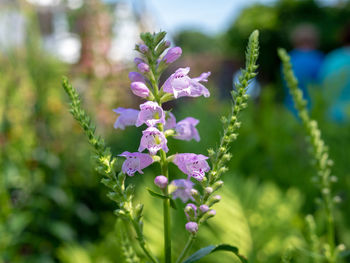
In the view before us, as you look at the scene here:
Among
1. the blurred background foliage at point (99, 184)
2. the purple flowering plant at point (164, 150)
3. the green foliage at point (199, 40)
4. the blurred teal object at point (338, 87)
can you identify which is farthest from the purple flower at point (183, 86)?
the green foliage at point (199, 40)

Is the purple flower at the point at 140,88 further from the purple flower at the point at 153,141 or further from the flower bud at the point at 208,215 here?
the flower bud at the point at 208,215

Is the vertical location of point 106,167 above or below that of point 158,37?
below

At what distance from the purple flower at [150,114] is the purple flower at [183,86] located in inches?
1.5

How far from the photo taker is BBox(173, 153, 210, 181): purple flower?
0.57 m

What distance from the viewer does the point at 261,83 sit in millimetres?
13641

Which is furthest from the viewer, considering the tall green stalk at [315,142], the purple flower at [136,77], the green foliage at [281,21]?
the green foliage at [281,21]

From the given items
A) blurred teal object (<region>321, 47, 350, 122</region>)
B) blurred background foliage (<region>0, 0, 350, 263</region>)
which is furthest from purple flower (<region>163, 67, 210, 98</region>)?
blurred teal object (<region>321, 47, 350, 122</region>)

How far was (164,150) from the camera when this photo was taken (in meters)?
0.55

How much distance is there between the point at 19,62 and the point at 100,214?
1194 mm

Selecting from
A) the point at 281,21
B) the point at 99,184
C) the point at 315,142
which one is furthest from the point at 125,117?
the point at 281,21

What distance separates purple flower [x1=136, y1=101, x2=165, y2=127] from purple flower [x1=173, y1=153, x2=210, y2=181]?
0.07 metres

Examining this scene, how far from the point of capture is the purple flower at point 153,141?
543 mm

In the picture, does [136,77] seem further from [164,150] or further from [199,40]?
[199,40]

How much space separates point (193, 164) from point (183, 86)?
0.38 ft
